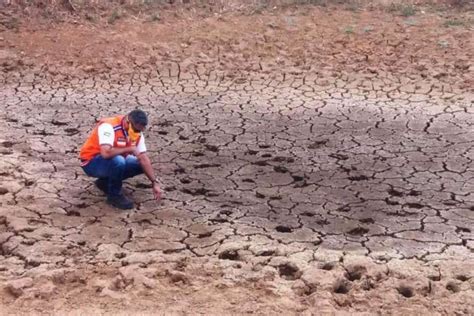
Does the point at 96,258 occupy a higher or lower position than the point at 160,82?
lower

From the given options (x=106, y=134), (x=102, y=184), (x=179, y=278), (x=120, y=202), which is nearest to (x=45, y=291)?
(x=179, y=278)

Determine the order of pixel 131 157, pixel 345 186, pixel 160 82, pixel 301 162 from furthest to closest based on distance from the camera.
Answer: pixel 160 82, pixel 301 162, pixel 345 186, pixel 131 157

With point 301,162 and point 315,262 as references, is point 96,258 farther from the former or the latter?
point 301,162

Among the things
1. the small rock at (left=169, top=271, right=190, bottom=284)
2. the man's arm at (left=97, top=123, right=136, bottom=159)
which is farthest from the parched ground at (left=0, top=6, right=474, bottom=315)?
the man's arm at (left=97, top=123, right=136, bottom=159)

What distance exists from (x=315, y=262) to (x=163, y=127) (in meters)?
3.51

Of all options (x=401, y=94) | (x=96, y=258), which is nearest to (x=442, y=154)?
(x=401, y=94)

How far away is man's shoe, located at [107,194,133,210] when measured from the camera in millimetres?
6012

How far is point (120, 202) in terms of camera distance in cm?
604

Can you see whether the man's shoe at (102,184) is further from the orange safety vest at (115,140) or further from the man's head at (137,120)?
the man's head at (137,120)

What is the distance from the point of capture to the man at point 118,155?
→ 19.4 ft

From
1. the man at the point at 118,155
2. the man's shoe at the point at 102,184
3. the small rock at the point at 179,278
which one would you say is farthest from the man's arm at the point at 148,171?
the small rock at the point at 179,278

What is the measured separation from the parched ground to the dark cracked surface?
0.02 meters

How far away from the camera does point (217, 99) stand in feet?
29.8

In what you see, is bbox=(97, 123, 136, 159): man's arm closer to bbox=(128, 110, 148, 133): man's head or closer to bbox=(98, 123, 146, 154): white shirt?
bbox=(98, 123, 146, 154): white shirt
